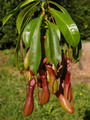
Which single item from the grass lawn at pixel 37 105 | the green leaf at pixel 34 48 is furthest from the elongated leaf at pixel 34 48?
the grass lawn at pixel 37 105

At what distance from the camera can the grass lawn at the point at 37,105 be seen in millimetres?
1642

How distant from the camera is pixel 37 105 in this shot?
5.90 feet

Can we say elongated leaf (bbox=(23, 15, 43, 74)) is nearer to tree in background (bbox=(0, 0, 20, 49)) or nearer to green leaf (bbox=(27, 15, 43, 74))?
green leaf (bbox=(27, 15, 43, 74))

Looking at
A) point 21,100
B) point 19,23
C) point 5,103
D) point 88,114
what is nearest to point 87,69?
point 88,114

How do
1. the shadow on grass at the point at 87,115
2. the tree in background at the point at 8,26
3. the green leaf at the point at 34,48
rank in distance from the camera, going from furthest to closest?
the tree in background at the point at 8,26, the shadow on grass at the point at 87,115, the green leaf at the point at 34,48

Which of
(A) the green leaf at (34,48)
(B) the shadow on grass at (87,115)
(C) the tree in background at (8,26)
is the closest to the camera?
(A) the green leaf at (34,48)

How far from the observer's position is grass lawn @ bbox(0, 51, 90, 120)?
5.39 feet

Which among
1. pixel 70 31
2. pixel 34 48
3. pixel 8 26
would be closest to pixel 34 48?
pixel 34 48

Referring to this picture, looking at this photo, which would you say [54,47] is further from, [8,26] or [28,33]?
[8,26]

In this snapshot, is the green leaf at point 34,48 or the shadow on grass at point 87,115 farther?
the shadow on grass at point 87,115

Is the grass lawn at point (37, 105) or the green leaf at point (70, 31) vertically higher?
the green leaf at point (70, 31)

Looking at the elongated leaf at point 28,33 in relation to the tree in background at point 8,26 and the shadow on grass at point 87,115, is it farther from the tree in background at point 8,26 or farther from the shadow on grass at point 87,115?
the tree in background at point 8,26

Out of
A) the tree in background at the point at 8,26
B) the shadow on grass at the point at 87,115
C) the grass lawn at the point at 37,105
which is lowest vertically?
the shadow on grass at the point at 87,115

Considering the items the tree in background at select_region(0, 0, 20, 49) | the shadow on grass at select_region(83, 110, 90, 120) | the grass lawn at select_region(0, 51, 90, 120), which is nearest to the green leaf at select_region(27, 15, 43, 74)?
the grass lawn at select_region(0, 51, 90, 120)
